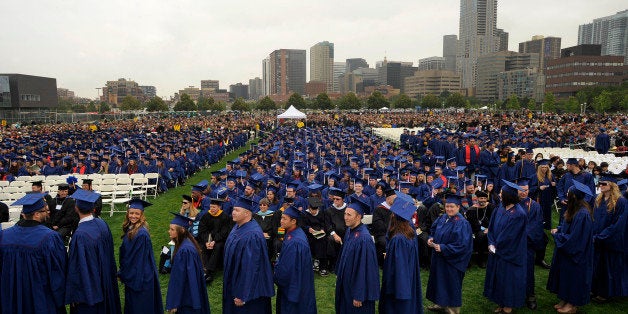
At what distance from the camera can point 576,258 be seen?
20.0ft

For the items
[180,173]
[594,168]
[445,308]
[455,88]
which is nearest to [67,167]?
[180,173]

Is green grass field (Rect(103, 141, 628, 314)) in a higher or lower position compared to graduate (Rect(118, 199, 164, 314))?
lower

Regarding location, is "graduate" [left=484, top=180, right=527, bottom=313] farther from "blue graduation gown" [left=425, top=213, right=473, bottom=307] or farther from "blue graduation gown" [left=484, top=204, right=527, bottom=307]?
"blue graduation gown" [left=425, top=213, right=473, bottom=307]

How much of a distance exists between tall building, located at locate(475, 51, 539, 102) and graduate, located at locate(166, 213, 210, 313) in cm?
17412

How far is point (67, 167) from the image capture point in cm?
1542

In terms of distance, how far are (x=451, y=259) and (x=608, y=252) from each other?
272cm

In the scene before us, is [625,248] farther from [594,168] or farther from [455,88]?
[455,88]

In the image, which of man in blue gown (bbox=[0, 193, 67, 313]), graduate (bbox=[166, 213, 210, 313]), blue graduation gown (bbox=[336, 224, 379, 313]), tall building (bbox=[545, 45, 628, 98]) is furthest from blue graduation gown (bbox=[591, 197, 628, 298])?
tall building (bbox=[545, 45, 628, 98])

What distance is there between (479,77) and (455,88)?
34.0 ft

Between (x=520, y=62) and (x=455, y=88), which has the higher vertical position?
(x=520, y=62)

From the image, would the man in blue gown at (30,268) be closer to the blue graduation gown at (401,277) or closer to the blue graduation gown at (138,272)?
the blue graduation gown at (138,272)

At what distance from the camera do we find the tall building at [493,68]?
549 ft

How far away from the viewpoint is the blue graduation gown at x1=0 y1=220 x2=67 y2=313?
15.1ft

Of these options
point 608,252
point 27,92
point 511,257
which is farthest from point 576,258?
point 27,92
